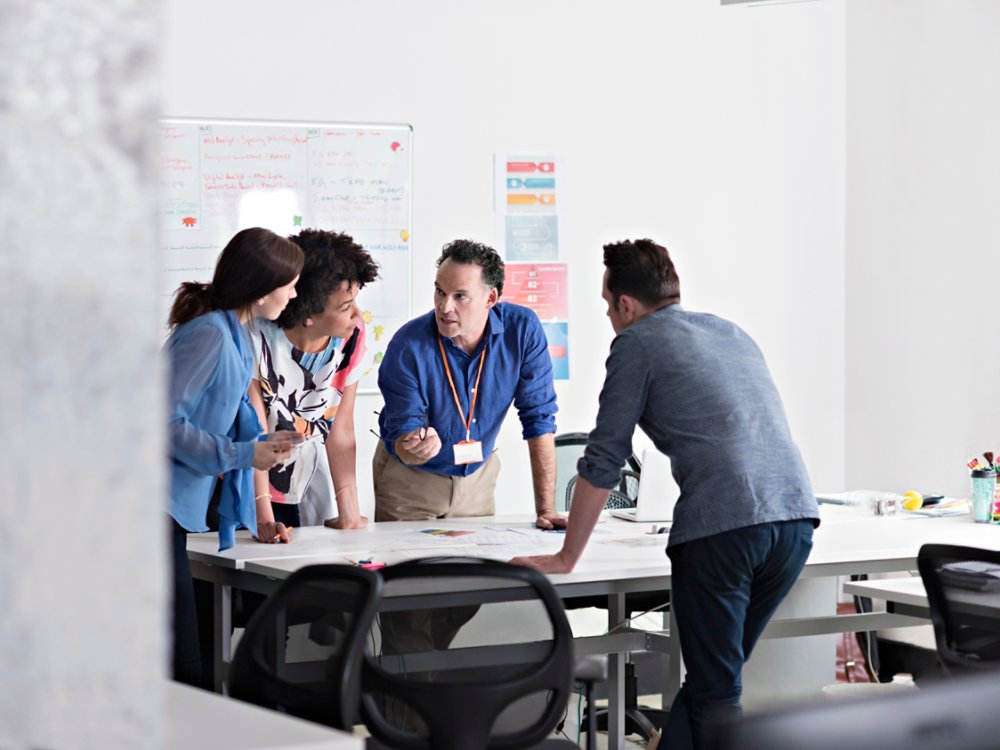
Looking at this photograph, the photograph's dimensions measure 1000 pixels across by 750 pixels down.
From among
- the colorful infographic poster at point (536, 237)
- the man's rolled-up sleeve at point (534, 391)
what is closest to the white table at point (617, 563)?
the man's rolled-up sleeve at point (534, 391)

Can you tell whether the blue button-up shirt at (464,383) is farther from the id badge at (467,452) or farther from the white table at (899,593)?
the white table at (899,593)

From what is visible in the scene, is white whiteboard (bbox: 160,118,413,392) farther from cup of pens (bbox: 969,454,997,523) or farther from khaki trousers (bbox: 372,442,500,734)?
cup of pens (bbox: 969,454,997,523)

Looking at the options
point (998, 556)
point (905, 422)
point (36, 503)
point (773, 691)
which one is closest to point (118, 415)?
point (36, 503)

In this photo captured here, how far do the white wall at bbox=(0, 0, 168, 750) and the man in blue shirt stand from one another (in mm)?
2874

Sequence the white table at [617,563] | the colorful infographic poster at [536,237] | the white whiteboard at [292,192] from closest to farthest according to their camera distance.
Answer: the white table at [617,563]
the white whiteboard at [292,192]
the colorful infographic poster at [536,237]

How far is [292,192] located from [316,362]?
1.81m

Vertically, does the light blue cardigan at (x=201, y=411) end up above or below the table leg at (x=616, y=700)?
above

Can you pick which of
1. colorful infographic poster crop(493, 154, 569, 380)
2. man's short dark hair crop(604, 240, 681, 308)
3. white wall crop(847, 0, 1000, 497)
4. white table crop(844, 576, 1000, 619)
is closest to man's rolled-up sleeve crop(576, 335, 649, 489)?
man's short dark hair crop(604, 240, 681, 308)

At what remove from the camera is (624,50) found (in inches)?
245

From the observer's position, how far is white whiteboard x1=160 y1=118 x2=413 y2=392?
17.7 ft

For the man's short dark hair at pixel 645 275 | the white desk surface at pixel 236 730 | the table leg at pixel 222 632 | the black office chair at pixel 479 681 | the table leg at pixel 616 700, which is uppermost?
the man's short dark hair at pixel 645 275

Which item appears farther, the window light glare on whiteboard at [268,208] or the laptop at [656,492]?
the window light glare on whiteboard at [268,208]

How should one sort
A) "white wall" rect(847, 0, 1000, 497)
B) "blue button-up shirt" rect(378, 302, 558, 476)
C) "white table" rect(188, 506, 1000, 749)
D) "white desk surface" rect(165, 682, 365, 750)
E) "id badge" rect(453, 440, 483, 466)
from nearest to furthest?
1. "white desk surface" rect(165, 682, 365, 750)
2. "white table" rect(188, 506, 1000, 749)
3. "id badge" rect(453, 440, 483, 466)
4. "blue button-up shirt" rect(378, 302, 558, 476)
5. "white wall" rect(847, 0, 1000, 497)

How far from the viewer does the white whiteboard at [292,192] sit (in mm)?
5398
